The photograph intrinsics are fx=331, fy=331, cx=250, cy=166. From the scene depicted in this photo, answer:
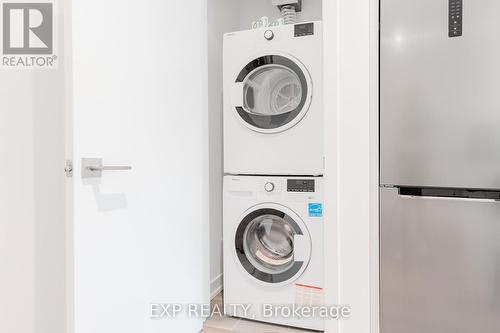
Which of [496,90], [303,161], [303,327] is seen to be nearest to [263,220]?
[303,161]

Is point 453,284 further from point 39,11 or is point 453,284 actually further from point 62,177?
point 39,11

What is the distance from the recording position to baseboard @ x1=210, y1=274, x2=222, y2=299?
2331mm

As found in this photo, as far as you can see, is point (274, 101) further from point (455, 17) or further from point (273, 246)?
point (455, 17)

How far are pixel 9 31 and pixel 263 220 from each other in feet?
4.84

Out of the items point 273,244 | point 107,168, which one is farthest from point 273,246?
point 107,168

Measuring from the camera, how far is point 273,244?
2.03m

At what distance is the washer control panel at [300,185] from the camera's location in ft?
6.02

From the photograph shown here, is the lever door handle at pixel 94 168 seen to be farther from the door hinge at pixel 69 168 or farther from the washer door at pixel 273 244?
the washer door at pixel 273 244

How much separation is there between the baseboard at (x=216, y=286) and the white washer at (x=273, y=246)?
33 cm

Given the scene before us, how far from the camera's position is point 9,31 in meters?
1.10

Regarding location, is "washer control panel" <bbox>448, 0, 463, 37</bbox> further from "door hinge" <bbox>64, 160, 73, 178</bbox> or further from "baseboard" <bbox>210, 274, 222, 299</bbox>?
"baseboard" <bbox>210, 274, 222, 299</bbox>

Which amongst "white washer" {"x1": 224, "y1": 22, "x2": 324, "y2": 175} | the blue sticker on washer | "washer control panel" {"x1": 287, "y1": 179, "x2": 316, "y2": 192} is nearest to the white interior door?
"white washer" {"x1": 224, "y1": 22, "x2": 324, "y2": 175}

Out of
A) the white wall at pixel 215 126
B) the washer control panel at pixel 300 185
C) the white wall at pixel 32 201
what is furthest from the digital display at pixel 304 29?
the white wall at pixel 32 201

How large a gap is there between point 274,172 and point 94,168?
1065 mm
